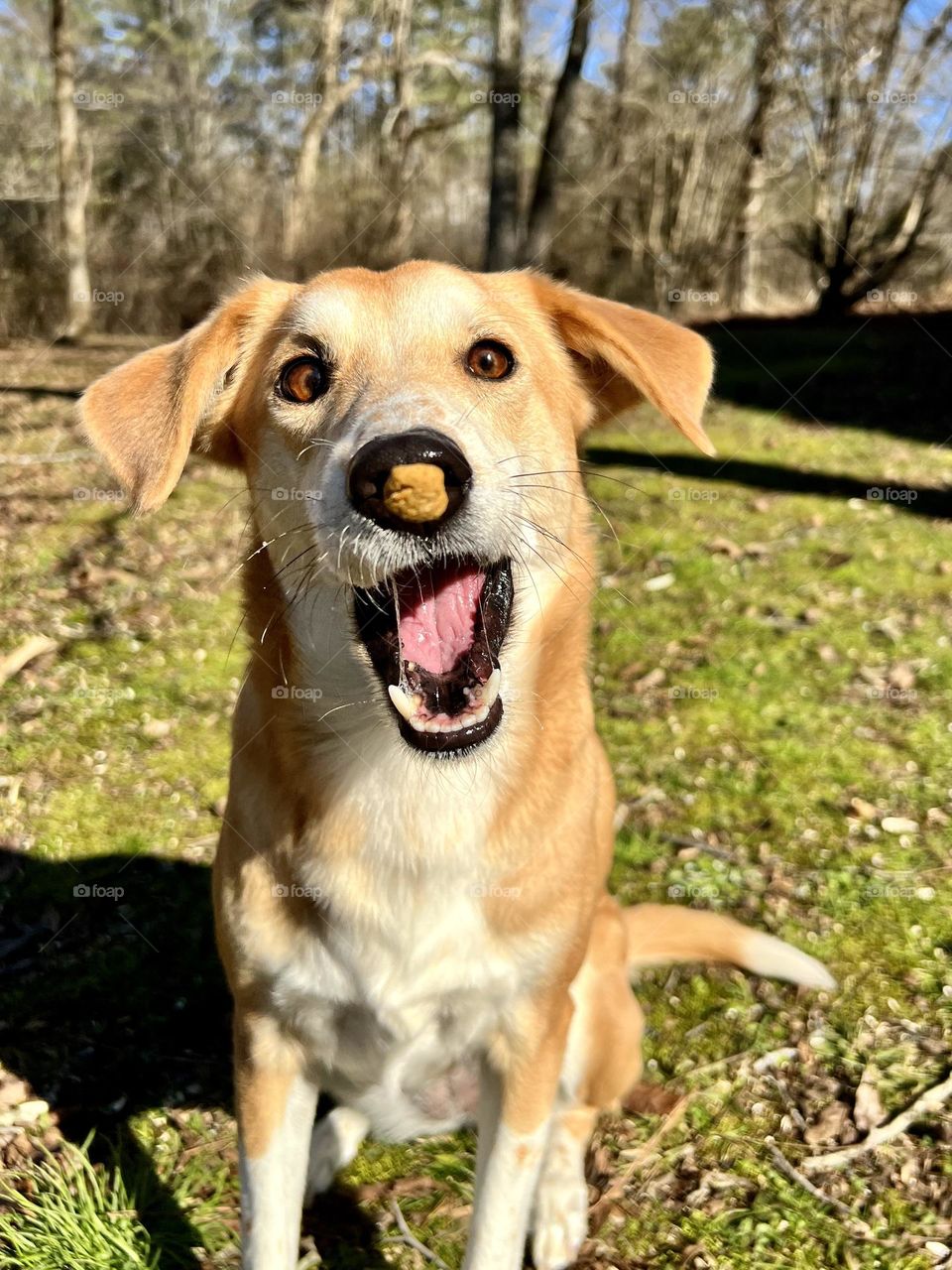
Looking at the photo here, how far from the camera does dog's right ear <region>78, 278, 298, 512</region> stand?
2.24 m

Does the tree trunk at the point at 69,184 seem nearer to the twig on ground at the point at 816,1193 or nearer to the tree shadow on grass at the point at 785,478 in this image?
the tree shadow on grass at the point at 785,478

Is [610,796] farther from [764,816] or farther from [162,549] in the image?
[162,549]

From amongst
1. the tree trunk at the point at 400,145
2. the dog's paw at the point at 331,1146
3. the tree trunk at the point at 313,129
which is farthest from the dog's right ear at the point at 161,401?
the tree trunk at the point at 313,129

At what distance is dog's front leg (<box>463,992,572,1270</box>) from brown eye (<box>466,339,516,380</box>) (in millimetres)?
1456

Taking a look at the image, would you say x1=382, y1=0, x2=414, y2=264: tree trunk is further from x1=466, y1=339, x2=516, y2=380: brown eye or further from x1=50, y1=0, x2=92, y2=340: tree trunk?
x1=466, y1=339, x2=516, y2=380: brown eye

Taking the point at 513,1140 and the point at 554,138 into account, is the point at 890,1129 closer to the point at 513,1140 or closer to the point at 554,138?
the point at 513,1140

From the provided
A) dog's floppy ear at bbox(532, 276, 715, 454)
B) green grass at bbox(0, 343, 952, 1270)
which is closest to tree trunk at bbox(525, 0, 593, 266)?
green grass at bbox(0, 343, 952, 1270)

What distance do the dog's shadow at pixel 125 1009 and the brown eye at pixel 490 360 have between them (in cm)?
221

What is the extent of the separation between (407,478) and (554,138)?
9.97m

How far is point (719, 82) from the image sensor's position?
16.9 m

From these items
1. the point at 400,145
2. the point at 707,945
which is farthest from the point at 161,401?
the point at 400,145

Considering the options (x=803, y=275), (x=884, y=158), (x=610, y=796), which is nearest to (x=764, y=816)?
(x=610, y=796)

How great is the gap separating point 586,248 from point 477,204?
2363mm

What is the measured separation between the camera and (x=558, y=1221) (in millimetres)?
2604
